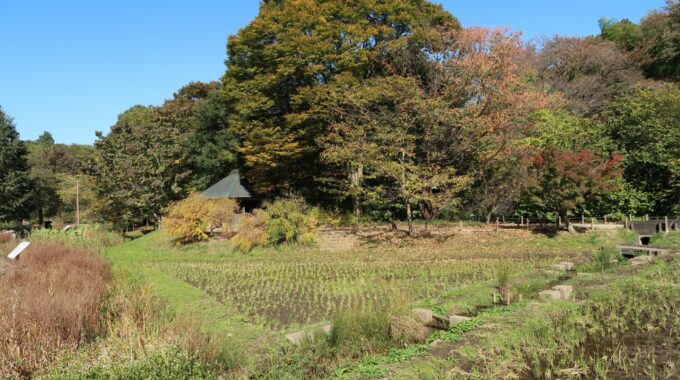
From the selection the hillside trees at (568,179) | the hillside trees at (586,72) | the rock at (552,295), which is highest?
the hillside trees at (586,72)

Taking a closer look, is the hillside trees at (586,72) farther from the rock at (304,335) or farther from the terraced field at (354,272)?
the rock at (304,335)

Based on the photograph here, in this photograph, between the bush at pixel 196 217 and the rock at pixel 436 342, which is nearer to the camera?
the rock at pixel 436 342

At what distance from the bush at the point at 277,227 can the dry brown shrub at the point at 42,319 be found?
10.2 meters

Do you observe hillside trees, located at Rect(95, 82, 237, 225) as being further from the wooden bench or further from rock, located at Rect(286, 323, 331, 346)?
rock, located at Rect(286, 323, 331, 346)

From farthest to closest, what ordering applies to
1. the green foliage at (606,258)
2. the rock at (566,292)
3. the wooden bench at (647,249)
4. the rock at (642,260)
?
the wooden bench at (647,249)
the green foliage at (606,258)
the rock at (642,260)
the rock at (566,292)

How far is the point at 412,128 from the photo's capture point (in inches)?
726

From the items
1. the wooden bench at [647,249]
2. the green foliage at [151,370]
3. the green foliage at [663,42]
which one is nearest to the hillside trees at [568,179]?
the wooden bench at [647,249]

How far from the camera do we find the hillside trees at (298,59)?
20797 millimetres

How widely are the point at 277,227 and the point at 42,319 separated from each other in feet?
41.9

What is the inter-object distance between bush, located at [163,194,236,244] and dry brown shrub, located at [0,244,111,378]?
1201 cm

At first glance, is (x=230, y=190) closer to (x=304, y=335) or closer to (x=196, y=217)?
(x=196, y=217)

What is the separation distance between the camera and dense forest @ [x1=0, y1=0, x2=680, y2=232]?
57.7ft

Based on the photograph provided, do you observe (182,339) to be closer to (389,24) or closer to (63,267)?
(63,267)

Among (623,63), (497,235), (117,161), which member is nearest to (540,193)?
(497,235)
